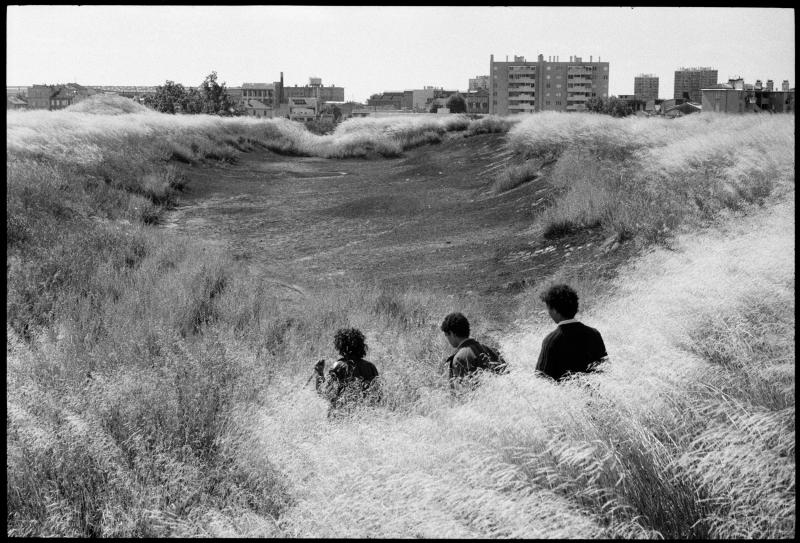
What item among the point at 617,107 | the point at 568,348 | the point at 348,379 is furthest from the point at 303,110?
the point at 568,348

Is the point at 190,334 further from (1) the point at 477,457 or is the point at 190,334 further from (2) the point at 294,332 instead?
(1) the point at 477,457

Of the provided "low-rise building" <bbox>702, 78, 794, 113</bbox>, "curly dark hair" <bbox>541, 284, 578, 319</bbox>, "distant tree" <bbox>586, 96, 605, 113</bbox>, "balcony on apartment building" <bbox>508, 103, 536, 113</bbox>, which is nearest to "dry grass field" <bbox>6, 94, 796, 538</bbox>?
"curly dark hair" <bbox>541, 284, 578, 319</bbox>

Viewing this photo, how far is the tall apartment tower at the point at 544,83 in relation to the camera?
157000 mm

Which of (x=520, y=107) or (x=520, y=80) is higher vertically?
(x=520, y=80)

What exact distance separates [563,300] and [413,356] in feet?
8.72

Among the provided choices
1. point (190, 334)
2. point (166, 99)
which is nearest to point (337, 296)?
point (190, 334)

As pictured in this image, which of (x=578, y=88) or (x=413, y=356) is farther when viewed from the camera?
(x=578, y=88)

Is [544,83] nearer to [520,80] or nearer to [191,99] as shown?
[520,80]

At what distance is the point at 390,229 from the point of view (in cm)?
1698

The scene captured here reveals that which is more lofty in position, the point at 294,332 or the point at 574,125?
the point at 574,125

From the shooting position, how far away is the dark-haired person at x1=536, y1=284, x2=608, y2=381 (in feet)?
16.8

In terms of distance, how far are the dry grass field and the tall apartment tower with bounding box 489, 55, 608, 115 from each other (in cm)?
14318

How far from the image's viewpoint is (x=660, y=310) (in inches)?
267

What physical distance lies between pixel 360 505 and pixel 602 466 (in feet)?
3.84
